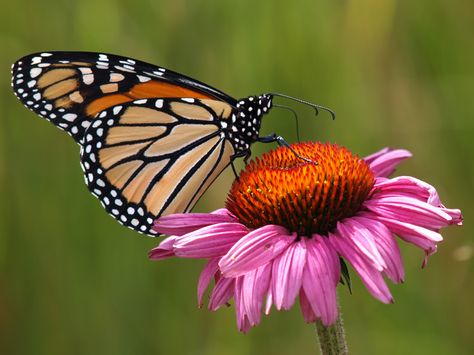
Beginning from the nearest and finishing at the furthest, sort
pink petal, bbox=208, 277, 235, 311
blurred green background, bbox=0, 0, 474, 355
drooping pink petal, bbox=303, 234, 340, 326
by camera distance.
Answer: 1. drooping pink petal, bbox=303, 234, 340, 326
2. pink petal, bbox=208, 277, 235, 311
3. blurred green background, bbox=0, 0, 474, 355

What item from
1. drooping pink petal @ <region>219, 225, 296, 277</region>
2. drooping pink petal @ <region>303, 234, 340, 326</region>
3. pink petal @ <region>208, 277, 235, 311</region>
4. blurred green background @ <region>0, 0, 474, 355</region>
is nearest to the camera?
drooping pink petal @ <region>303, 234, 340, 326</region>

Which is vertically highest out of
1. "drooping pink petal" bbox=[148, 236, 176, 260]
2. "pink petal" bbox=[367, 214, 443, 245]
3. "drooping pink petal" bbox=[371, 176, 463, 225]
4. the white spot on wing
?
the white spot on wing

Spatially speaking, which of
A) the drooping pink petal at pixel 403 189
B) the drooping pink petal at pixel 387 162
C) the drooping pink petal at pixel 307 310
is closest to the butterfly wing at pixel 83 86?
the drooping pink petal at pixel 387 162

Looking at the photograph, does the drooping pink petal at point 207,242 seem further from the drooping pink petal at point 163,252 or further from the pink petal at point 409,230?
the pink petal at point 409,230

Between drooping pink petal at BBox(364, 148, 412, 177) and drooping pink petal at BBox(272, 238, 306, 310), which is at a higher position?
drooping pink petal at BBox(364, 148, 412, 177)

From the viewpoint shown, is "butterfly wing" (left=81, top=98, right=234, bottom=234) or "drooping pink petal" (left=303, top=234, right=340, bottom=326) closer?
"drooping pink petal" (left=303, top=234, right=340, bottom=326)

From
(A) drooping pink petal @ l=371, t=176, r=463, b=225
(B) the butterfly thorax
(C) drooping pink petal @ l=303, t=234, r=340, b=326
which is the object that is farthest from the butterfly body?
(C) drooping pink petal @ l=303, t=234, r=340, b=326

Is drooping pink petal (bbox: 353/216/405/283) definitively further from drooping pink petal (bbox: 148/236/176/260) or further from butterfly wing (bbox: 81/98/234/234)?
butterfly wing (bbox: 81/98/234/234)

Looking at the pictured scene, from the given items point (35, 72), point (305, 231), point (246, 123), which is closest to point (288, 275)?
point (305, 231)

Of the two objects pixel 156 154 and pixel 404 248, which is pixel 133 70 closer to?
pixel 156 154
